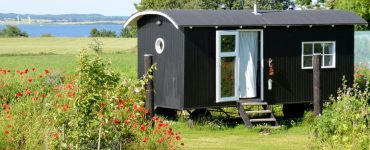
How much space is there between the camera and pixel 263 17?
19.8m

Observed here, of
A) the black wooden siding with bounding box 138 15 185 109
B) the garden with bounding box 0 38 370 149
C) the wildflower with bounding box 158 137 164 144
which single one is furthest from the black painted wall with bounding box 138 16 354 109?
the wildflower with bounding box 158 137 164 144

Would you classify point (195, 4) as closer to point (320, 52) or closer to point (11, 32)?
point (11, 32)

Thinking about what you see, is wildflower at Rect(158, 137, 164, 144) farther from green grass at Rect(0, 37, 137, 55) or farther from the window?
green grass at Rect(0, 37, 137, 55)

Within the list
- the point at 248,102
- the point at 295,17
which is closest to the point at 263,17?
the point at 295,17

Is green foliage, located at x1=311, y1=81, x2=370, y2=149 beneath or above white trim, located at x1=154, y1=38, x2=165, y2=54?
beneath

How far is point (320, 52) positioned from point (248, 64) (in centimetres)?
231

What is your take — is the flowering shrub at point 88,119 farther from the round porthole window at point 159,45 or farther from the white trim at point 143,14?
the round porthole window at point 159,45

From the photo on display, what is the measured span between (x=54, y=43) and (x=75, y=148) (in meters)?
69.4

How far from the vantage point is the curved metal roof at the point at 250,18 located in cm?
1862

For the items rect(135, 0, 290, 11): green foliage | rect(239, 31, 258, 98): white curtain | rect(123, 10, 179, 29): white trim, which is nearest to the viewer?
rect(123, 10, 179, 29): white trim

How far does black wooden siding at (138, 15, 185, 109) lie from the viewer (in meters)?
18.5

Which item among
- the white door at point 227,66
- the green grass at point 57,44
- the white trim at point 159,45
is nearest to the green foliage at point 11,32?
the green grass at point 57,44

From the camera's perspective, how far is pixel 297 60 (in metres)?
20.3

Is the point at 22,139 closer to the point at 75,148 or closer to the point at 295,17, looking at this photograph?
the point at 75,148
